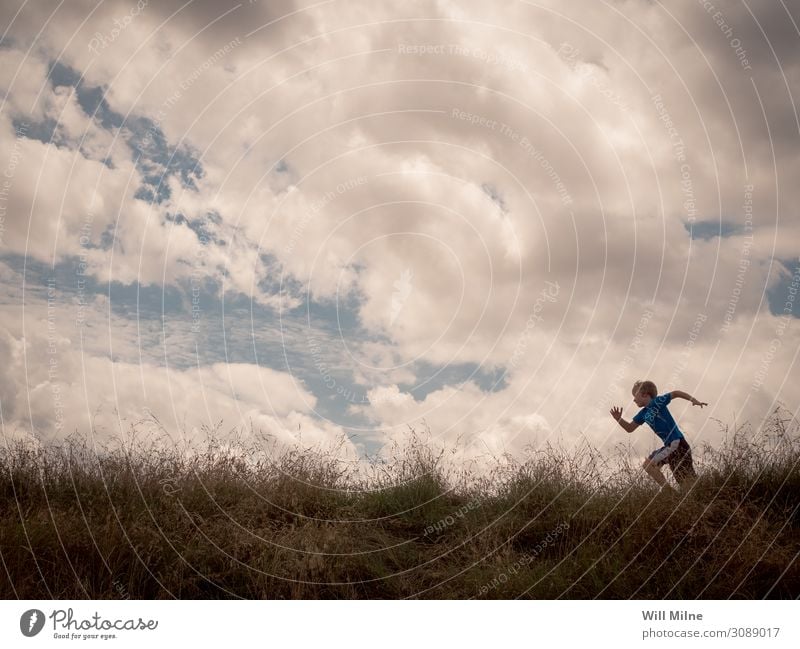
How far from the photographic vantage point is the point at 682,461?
10477mm

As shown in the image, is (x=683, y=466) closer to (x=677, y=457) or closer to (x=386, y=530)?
(x=677, y=457)

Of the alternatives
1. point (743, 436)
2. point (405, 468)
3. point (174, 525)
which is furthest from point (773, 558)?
point (174, 525)

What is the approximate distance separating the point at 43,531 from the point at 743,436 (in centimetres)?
1016

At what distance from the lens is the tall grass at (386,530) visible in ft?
24.8

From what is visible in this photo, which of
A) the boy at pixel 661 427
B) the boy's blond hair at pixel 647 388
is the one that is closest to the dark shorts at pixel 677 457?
the boy at pixel 661 427

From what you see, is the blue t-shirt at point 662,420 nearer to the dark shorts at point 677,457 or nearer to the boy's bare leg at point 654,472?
the dark shorts at point 677,457

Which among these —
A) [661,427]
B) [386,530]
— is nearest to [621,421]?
[661,427]

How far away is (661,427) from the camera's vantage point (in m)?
11.2

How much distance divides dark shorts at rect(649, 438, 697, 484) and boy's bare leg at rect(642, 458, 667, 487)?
0.86 ft

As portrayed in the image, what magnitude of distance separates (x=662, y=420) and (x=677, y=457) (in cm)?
71

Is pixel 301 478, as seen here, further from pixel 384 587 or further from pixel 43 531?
pixel 43 531

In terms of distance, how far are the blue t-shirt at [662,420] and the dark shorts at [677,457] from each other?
0.15 m

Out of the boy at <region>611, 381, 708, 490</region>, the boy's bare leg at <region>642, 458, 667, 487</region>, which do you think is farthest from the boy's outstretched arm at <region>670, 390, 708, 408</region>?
the boy's bare leg at <region>642, 458, 667, 487</region>

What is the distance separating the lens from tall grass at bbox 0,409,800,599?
7570mm
